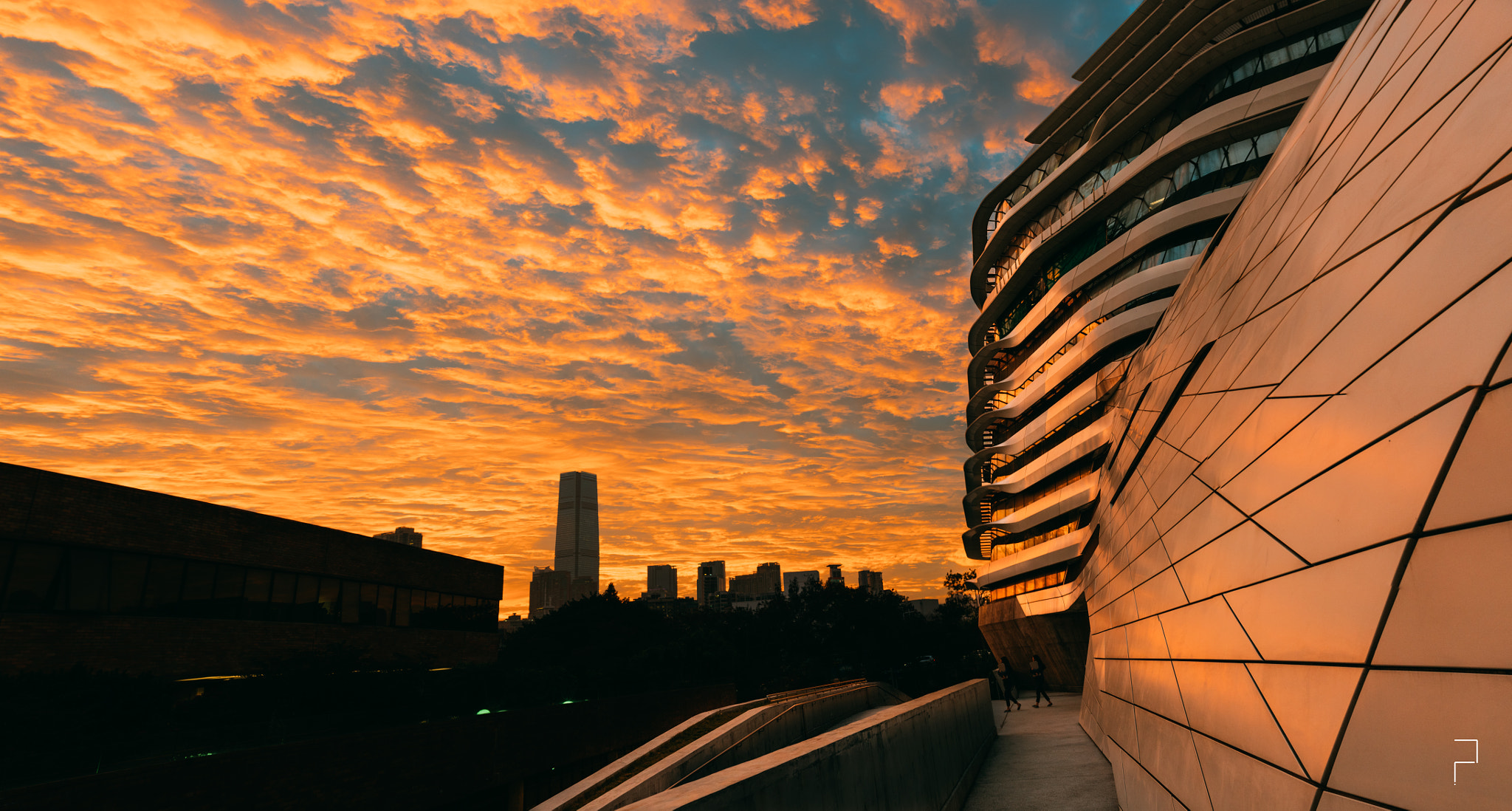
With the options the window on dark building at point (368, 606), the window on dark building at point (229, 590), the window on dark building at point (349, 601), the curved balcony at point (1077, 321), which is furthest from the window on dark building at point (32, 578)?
the curved balcony at point (1077, 321)

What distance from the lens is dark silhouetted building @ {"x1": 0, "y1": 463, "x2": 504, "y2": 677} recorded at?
1847cm

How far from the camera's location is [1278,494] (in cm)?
440

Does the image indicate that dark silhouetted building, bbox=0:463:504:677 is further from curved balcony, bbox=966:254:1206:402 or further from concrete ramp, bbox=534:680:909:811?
curved balcony, bbox=966:254:1206:402

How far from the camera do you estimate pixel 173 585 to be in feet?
72.1

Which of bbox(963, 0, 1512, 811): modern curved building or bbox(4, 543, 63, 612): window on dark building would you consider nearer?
bbox(963, 0, 1512, 811): modern curved building

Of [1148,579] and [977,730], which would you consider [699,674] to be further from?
[1148,579]

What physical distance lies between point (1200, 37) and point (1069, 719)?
33.3 metres

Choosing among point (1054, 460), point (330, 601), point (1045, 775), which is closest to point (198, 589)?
point (330, 601)

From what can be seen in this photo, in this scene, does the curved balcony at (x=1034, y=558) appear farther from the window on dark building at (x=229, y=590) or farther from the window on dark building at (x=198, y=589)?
the window on dark building at (x=198, y=589)

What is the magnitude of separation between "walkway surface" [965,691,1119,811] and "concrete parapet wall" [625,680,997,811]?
552mm

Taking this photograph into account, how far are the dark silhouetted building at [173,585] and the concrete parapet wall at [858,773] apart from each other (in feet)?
69.7

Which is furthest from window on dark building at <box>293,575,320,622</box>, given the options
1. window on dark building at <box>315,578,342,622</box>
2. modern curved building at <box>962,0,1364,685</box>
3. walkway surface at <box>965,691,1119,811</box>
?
modern curved building at <box>962,0,1364,685</box>

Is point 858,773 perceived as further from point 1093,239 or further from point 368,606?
point 1093,239

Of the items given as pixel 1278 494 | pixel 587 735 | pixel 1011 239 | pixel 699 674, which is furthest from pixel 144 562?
pixel 1011 239
